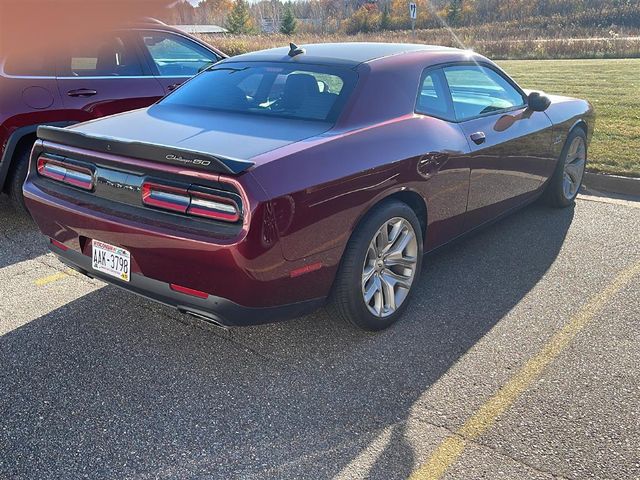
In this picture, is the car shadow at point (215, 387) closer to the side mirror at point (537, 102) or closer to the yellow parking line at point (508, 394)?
the yellow parking line at point (508, 394)

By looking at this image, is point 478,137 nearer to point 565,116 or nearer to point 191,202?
point 565,116

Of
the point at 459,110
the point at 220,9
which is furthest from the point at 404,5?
the point at 459,110

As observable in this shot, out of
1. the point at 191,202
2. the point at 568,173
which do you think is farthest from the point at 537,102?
the point at 191,202

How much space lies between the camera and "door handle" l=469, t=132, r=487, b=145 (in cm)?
383

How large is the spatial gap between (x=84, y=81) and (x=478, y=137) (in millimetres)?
3408

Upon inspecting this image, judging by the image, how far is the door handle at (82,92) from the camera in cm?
509

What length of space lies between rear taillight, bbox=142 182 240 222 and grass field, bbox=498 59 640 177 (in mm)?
5181

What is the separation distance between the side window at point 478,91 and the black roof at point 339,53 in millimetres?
259

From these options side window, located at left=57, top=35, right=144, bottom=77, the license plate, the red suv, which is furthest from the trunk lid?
side window, located at left=57, top=35, right=144, bottom=77

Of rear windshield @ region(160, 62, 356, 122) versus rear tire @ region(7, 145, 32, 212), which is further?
rear tire @ region(7, 145, 32, 212)

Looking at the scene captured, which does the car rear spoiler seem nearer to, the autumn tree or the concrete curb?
the concrete curb

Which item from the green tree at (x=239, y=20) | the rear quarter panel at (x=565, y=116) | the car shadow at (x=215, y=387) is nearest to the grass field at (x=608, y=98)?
the rear quarter panel at (x=565, y=116)

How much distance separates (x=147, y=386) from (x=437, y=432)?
1.34 metres

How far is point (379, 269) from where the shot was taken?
129 inches
